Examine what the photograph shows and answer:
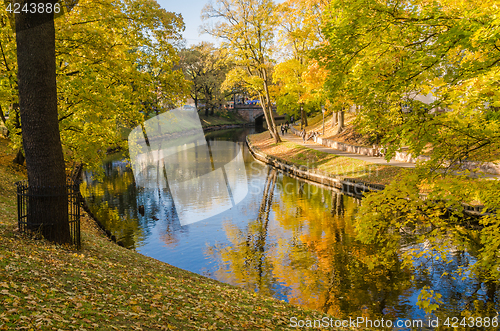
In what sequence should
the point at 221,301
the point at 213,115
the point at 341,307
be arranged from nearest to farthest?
the point at 221,301
the point at 341,307
the point at 213,115

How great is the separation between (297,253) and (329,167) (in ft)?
51.8

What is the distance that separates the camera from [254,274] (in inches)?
491

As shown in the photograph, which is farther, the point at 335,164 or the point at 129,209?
the point at 335,164

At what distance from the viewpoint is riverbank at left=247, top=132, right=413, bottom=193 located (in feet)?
77.6

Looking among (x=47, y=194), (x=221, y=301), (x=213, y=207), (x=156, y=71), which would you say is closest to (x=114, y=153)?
(x=213, y=207)

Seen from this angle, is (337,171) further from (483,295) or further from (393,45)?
(393,45)

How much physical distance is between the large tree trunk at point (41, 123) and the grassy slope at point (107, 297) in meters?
0.71

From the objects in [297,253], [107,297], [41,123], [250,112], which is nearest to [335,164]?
[297,253]

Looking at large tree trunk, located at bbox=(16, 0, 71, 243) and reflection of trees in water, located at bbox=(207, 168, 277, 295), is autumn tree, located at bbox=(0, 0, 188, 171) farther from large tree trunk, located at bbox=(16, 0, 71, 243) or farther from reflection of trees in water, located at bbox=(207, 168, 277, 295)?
reflection of trees in water, located at bbox=(207, 168, 277, 295)

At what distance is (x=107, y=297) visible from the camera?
6.30 meters

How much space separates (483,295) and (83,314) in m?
10.9

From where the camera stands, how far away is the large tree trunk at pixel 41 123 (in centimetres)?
837

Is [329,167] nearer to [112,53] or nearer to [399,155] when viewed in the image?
[399,155]

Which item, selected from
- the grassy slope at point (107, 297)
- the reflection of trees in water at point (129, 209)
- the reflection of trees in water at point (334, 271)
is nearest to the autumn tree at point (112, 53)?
the grassy slope at point (107, 297)
